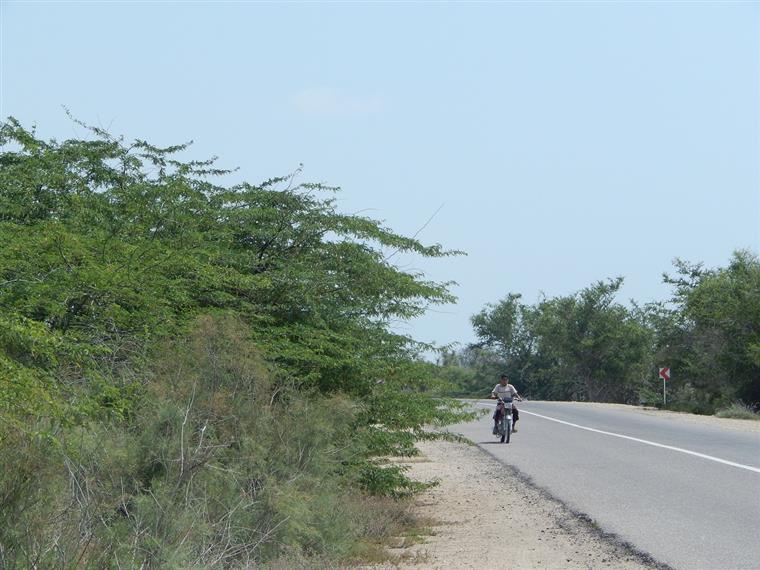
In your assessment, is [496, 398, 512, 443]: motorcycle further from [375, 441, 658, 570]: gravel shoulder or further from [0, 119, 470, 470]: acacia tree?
[0, 119, 470, 470]: acacia tree

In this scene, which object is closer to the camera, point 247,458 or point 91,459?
point 91,459

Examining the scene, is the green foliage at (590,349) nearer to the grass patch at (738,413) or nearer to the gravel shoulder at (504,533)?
the grass patch at (738,413)

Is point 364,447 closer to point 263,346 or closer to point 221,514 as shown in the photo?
point 263,346

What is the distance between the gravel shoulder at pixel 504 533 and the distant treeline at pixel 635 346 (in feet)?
6.60

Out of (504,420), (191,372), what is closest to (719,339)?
(504,420)

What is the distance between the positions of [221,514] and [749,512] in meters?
6.64

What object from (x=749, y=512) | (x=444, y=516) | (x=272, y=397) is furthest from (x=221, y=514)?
(x=749, y=512)

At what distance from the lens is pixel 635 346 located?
248 ft

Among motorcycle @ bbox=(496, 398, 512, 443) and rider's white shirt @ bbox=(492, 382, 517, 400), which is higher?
rider's white shirt @ bbox=(492, 382, 517, 400)

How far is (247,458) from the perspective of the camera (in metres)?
8.27

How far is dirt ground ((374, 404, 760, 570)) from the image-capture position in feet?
30.1

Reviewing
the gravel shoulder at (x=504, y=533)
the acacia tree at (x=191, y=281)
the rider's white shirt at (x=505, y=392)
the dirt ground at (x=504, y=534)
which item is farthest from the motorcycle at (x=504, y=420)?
the acacia tree at (x=191, y=281)

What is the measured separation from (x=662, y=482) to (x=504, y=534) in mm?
4520

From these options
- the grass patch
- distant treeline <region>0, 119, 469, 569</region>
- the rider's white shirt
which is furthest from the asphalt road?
the grass patch
